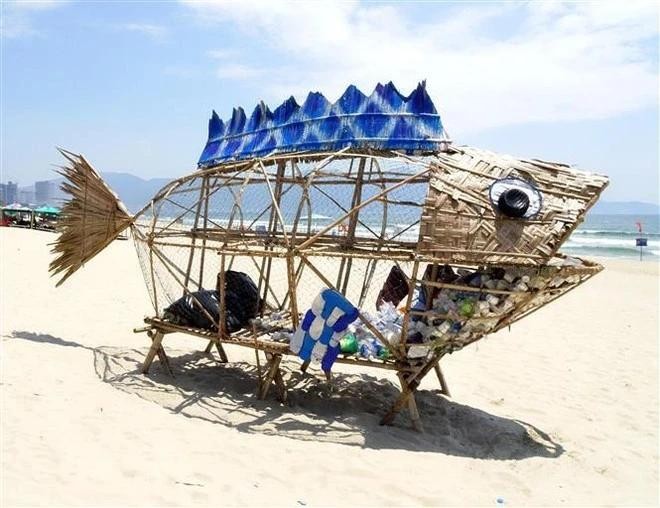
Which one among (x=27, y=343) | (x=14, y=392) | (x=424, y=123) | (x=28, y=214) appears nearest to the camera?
(x=14, y=392)

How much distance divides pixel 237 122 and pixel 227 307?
7.78 feet

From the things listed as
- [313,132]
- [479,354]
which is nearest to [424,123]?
[313,132]

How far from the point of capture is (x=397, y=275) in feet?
23.0

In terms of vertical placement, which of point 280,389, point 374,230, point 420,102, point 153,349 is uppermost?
point 420,102

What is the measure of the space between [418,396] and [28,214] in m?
30.0

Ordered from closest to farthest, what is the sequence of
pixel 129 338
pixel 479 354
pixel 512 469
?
pixel 512 469
pixel 129 338
pixel 479 354

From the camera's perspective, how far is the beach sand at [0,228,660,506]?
416 centimetres

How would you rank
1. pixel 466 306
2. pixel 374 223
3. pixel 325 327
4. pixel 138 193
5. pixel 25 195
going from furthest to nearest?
pixel 25 195, pixel 138 193, pixel 374 223, pixel 325 327, pixel 466 306

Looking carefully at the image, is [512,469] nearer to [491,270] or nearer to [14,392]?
[491,270]

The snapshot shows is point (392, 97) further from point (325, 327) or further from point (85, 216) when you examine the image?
point (85, 216)

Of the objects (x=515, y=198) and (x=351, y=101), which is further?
(x=351, y=101)

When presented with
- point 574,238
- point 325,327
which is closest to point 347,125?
point 325,327

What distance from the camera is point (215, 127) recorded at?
8.15 metres

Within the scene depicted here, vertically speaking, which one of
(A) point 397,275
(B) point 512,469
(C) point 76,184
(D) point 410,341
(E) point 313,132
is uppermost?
(E) point 313,132
